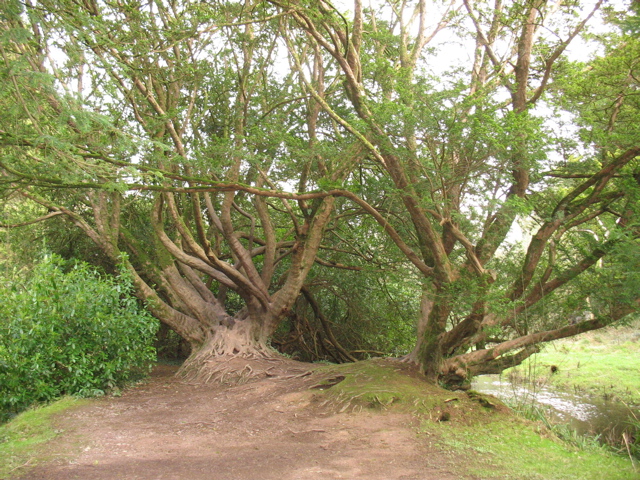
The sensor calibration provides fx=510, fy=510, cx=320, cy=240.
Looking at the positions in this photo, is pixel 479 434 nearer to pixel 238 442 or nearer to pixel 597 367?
pixel 238 442

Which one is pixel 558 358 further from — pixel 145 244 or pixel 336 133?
pixel 145 244

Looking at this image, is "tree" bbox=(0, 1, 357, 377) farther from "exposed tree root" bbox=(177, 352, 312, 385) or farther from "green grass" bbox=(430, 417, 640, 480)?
"green grass" bbox=(430, 417, 640, 480)

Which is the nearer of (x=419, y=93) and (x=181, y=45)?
(x=419, y=93)

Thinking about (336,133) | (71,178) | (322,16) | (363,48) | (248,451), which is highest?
(363,48)

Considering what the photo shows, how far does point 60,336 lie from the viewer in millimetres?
7359

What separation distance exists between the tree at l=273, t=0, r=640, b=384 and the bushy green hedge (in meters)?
4.39

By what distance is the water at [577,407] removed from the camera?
916 centimetres

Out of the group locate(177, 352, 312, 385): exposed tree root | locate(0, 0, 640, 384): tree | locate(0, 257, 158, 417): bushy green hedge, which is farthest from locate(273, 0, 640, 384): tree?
locate(0, 257, 158, 417): bushy green hedge

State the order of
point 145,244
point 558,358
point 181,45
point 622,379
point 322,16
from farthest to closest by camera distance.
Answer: point 558,358, point 622,379, point 145,244, point 181,45, point 322,16

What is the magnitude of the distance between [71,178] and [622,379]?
49.4 feet

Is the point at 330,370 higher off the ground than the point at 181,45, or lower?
lower

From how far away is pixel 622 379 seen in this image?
14.4m

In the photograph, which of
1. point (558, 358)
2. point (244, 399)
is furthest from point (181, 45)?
point (558, 358)

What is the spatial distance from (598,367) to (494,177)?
12287 mm
